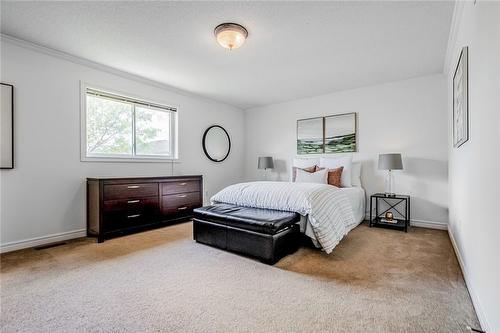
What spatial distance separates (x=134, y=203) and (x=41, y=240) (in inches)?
42.8

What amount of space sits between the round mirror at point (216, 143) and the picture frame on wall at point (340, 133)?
2199mm

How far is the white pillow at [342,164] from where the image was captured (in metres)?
4.21

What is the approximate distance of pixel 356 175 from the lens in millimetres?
4355

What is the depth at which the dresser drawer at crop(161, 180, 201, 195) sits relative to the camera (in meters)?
3.86

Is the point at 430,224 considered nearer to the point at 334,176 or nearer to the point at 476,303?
the point at 334,176

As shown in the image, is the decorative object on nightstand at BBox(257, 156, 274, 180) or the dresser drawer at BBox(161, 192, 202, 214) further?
the decorative object on nightstand at BBox(257, 156, 274, 180)

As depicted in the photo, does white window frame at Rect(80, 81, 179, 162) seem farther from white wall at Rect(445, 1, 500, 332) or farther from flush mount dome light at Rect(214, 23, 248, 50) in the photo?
white wall at Rect(445, 1, 500, 332)

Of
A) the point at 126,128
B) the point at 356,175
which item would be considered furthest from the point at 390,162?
the point at 126,128

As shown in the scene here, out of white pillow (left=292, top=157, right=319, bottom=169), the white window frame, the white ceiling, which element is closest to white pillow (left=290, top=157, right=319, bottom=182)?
white pillow (left=292, top=157, right=319, bottom=169)

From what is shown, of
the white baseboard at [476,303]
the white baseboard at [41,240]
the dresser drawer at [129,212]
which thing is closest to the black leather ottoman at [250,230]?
the dresser drawer at [129,212]

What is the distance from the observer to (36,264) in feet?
7.84

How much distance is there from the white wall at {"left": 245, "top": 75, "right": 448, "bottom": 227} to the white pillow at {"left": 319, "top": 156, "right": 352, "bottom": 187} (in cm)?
34

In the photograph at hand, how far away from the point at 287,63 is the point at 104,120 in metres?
2.81

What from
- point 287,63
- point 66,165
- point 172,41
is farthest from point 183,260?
point 287,63
